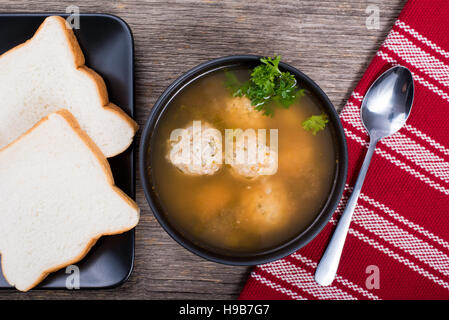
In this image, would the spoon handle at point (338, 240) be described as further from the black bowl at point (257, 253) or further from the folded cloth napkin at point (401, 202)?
the black bowl at point (257, 253)

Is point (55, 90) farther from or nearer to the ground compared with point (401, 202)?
farther from the ground

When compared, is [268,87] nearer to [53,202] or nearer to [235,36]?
[235,36]

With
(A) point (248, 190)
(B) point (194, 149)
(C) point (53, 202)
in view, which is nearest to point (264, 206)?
(A) point (248, 190)

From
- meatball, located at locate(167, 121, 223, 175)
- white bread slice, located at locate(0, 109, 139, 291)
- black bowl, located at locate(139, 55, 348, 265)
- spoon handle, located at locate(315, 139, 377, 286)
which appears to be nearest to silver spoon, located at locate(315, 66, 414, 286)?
spoon handle, located at locate(315, 139, 377, 286)

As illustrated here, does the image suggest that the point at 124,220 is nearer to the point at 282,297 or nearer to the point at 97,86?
the point at 97,86

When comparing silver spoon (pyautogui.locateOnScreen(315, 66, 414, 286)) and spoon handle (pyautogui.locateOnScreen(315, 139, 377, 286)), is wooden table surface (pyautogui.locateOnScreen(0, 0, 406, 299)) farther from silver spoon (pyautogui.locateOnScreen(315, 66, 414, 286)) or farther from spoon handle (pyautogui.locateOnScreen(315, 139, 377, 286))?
spoon handle (pyautogui.locateOnScreen(315, 139, 377, 286))
